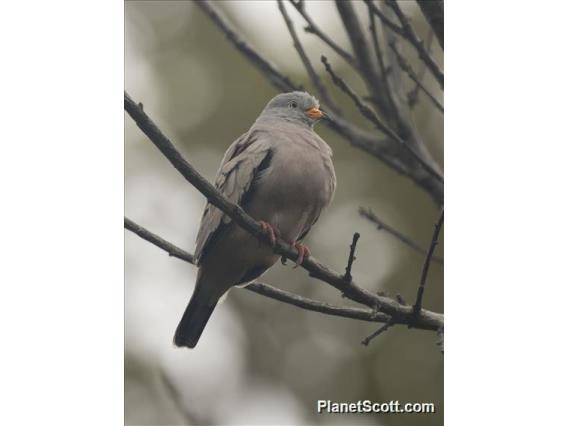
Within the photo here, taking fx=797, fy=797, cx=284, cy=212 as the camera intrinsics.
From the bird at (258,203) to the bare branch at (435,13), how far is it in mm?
1054

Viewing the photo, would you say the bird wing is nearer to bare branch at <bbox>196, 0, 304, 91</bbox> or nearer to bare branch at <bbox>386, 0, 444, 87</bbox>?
bare branch at <bbox>196, 0, 304, 91</bbox>


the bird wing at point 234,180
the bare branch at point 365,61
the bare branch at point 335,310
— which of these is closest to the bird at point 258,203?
the bird wing at point 234,180

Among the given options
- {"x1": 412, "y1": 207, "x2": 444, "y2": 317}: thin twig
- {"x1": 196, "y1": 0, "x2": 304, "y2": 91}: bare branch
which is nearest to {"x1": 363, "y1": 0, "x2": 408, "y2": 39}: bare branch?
{"x1": 196, "y1": 0, "x2": 304, "y2": 91}: bare branch

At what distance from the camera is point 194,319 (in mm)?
5121

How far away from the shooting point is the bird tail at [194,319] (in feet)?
16.7

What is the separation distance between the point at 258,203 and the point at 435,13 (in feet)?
4.87

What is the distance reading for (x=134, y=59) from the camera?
4.93 meters

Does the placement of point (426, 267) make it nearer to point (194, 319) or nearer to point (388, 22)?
point (388, 22)

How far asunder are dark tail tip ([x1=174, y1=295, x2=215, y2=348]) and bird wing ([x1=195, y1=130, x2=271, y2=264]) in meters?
0.39

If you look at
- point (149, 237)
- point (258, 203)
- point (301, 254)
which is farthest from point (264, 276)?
point (149, 237)

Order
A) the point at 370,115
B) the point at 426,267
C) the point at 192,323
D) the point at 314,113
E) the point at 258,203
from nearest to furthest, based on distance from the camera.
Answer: the point at 426,267 < the point at 370,115 < the point at 258,203 < the point at 192,323 < the point at 314,113

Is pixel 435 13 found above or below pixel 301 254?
above

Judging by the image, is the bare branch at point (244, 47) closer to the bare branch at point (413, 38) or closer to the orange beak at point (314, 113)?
the orange beak at point (314, 113)
